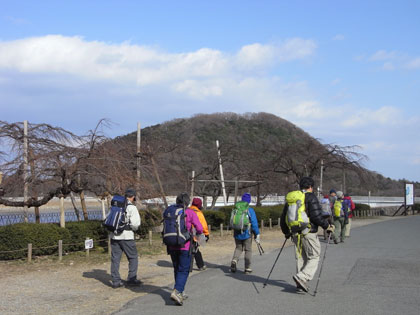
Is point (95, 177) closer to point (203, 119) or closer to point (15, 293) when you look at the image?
point (15, 293)

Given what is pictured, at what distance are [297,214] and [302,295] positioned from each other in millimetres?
1229

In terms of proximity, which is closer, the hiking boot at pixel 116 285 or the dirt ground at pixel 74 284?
the dirt ground at pixel 74 284

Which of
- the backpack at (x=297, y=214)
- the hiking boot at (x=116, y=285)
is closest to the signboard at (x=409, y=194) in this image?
the backpack at (x=297, y=214)

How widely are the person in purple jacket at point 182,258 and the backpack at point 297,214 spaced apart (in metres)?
1.46

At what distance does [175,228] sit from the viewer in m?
6.85

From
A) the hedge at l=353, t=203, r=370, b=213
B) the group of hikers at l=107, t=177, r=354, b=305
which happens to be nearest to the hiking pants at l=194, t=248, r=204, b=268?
the group of hikers at l=107, t=177, r=354, b=305

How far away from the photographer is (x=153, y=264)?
1098cm

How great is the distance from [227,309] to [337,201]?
1056cm

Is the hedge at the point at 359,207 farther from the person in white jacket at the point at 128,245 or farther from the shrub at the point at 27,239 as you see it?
the person in white jacket at the point at 128,245

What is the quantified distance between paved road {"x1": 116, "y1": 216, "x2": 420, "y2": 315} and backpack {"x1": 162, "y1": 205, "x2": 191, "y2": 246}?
0.91m

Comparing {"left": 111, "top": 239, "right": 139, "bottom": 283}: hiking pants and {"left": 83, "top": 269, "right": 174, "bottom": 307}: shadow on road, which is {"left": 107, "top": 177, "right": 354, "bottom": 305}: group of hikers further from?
{"left": 83, "top": 269, "right": 174, "bottom": 307}: shadow on road

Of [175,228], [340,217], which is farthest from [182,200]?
[340,217]

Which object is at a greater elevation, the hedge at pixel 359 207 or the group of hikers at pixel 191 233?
the group of hikers at pixel 191 233

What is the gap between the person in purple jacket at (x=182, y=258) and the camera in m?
6.72
